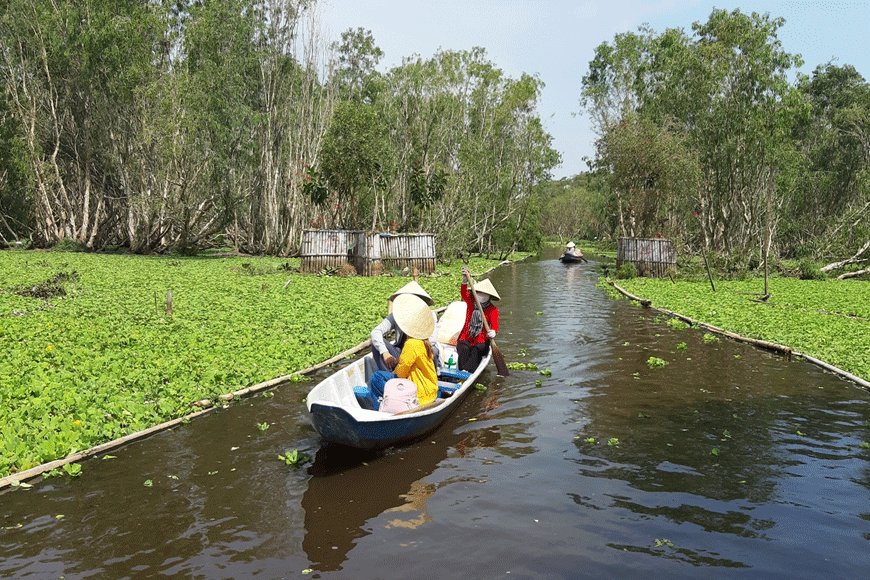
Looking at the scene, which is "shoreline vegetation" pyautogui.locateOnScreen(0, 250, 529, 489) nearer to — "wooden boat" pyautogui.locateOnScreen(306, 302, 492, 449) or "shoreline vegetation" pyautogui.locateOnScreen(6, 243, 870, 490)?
"shoreline vegetation" pyautogui.locateOnScreen(6, 243, 870, 490)

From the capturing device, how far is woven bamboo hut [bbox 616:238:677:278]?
1045 inches

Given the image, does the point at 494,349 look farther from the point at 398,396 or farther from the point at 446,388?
the point at 398,396

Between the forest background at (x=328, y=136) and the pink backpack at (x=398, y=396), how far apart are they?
19.9 meters

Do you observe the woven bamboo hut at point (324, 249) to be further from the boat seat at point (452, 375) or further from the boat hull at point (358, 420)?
the boat hull at point (358, 420)

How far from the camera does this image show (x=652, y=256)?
26750 millimetres

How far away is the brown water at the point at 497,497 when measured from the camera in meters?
4.66

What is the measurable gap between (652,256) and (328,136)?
1446 centimetres

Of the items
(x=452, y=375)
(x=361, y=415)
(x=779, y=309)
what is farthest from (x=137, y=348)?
(x=779, y=309)

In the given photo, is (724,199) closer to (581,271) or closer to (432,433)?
(581,271)

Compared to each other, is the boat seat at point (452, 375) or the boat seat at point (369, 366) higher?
the boat seat at point (369, 366)

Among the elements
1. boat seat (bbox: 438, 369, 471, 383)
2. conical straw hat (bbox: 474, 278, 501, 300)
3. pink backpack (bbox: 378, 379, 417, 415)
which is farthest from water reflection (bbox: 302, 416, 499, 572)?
conical straw hat (bbox: 474, 278, 501, 300)

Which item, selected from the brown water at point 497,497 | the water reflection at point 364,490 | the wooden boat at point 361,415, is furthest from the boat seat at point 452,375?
the water reflection at point 364,490

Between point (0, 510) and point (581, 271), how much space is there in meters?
31.1

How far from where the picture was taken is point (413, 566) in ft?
15.1
